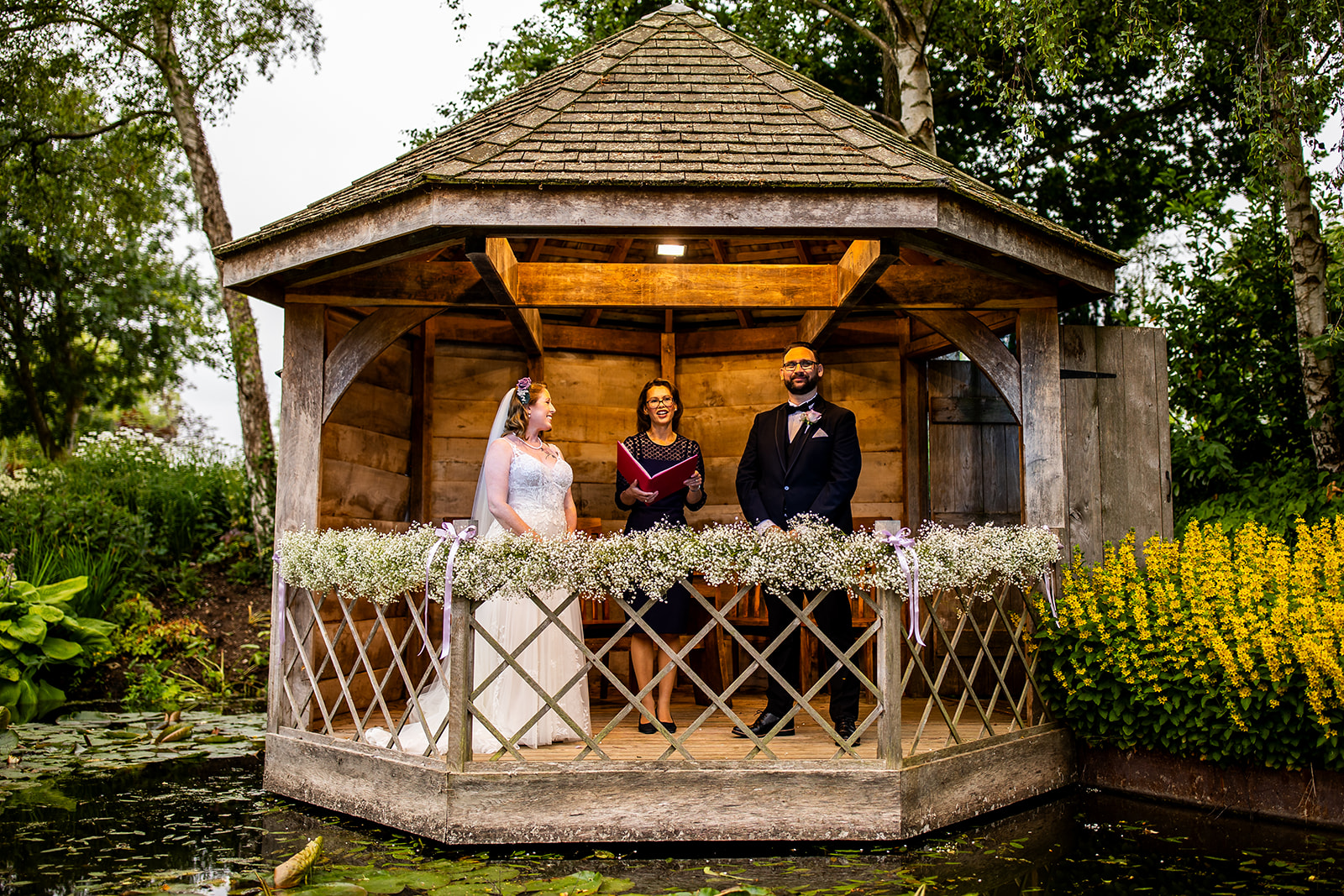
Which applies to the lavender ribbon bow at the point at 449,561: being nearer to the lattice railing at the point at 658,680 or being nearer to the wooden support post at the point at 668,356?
the lattice railing at the point at 658,680

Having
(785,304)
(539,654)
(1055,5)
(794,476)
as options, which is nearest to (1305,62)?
(1055,5)

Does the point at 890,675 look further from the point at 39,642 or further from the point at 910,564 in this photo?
the point at 39,642

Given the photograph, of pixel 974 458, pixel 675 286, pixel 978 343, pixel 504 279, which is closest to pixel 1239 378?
pixel 974 458

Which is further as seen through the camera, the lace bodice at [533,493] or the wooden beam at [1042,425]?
the wooden beam at [1042,425]

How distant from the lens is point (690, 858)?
437 cm

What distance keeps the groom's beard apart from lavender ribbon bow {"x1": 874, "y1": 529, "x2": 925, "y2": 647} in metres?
1.21

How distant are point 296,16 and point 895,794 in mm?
13591

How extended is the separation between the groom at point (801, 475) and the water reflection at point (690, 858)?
3.60ft

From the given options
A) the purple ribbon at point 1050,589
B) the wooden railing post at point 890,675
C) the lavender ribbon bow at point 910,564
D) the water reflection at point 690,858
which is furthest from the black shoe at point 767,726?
the purple ribbon at point 1050,589

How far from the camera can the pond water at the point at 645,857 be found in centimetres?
392

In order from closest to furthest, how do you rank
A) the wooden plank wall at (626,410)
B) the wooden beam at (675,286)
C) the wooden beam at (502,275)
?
1. the wooden beam at (502,275)
2. the wooden beam at (675,286)
3. the wooden plank wall at (626,410)

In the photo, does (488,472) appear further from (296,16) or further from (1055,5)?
(296,16)

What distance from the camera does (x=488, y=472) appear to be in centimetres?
564

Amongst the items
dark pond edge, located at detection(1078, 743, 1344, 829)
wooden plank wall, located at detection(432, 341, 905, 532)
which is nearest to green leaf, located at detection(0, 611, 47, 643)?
wooden plank wall, located at detection(432, 341, 905, 532)
